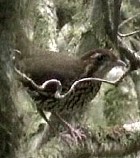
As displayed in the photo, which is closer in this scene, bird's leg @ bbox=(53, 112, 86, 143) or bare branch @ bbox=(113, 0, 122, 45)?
bird's leg @ bbox=(53, 112, 86, 143)

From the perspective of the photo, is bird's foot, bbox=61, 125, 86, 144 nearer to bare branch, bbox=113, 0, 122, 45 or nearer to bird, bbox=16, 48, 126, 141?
bird, bbox=16, 48, 126, 141

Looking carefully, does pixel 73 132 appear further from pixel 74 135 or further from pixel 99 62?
pixel 99 62

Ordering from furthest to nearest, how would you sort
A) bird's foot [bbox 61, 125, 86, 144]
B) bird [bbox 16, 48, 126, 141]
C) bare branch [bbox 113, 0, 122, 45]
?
bare branch [bbox 113, 0, 122, 45] < bird [bbox 16, 48, 126, 141] < bird's foot [bbox 61, 125, 86, 144]

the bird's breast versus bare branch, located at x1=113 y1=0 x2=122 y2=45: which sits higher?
bare branch, located at x1=113 y1=0 x2=122 y2=45

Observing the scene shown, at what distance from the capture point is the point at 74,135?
2.35m

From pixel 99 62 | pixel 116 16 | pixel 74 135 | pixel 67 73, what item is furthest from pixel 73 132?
pixel 116 16

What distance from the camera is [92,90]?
8.73ft

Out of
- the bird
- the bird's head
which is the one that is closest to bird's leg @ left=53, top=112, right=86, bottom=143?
the bird

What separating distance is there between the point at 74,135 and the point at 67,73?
35 cm

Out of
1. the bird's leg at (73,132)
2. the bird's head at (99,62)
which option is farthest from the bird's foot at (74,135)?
the bird's head at (99,62)

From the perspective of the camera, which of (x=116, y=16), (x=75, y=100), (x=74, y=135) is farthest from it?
(x=116, y=16)

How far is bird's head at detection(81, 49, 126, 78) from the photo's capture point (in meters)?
2.66

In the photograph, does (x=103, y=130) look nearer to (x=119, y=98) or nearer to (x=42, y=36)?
(x=42, y=36)

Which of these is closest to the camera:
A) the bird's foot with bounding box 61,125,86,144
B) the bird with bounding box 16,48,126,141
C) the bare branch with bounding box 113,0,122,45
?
the bird's foot with bounding box 61,125,86,144
